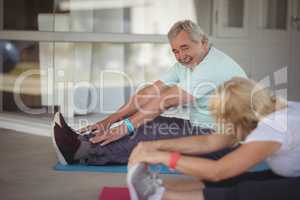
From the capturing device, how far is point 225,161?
2031 millimetres

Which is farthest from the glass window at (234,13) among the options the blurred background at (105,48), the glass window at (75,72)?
the glass window at (75,72)

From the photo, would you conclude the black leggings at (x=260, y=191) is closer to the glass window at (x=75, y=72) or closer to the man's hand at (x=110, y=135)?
the man's hand at (x=110, y=135)

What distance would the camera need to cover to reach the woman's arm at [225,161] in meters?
2.00

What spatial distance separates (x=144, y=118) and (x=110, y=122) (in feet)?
1.08

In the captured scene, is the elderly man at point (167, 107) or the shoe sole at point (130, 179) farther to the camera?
the elderly man at point (167, 107)

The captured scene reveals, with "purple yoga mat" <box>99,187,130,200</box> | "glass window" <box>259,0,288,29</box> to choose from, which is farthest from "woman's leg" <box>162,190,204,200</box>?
"glass window" <box>259,0,288,29</box>

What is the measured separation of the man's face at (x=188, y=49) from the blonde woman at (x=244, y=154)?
881 mm

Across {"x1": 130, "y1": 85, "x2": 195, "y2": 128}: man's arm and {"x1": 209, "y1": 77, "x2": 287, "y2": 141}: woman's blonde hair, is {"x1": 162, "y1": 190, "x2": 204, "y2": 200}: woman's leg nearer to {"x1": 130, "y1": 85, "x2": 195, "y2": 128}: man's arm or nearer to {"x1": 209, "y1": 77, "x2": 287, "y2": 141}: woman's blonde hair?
{"x1": 209, "y1": 77, "x2": 287, "y2": 141}: woman's blonde hair

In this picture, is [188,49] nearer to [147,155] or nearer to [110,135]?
[110,135]

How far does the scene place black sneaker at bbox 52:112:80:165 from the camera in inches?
137

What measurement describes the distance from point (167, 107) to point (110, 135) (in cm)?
44

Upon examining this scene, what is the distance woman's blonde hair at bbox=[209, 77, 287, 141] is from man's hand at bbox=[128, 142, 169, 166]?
0.29 metres

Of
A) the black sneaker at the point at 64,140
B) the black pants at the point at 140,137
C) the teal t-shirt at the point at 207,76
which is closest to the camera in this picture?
the teal t-shirt at the point at 207,76

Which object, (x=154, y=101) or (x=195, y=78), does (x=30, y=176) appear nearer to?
(x=154, y=101)
